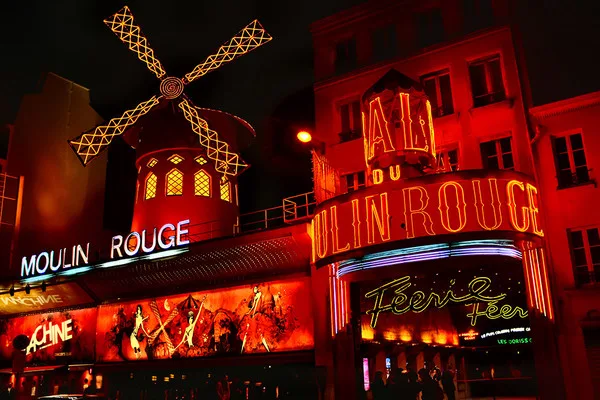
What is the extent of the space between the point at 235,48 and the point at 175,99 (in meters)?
2.34

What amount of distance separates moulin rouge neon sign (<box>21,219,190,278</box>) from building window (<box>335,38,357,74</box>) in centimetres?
503

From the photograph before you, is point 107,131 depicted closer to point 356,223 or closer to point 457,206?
point 356,223

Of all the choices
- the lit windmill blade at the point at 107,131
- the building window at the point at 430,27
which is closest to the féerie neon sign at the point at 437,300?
the building window at the point at 430,27

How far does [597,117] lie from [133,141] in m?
13.0

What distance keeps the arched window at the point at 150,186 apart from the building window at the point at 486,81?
9481 millimetres

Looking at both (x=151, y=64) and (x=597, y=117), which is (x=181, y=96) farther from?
(x=597, y=117)

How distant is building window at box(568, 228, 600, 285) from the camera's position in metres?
10.0

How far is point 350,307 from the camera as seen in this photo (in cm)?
1122

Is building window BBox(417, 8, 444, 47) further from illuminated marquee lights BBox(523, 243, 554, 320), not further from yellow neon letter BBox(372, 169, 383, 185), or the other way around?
illuminated marquee lights BBox(523, 243, 554, 320)

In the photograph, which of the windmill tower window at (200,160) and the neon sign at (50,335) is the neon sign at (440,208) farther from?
the neon sign at (50,335)

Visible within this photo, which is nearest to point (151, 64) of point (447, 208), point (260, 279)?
point (260, 279)

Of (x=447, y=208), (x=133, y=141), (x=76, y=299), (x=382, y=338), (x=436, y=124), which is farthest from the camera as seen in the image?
(x=133, y=141)

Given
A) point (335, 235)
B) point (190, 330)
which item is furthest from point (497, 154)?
point (190, 330)

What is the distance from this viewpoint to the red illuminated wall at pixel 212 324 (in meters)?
12.2
